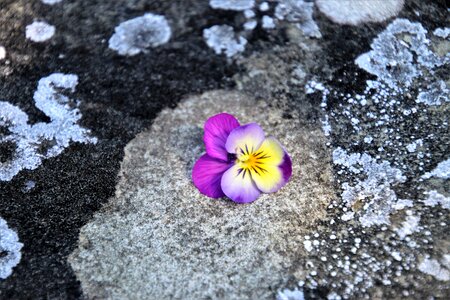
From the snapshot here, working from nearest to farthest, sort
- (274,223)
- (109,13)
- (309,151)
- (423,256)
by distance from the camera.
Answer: (423,256) → (274,223) → (309,151) → (109,13)

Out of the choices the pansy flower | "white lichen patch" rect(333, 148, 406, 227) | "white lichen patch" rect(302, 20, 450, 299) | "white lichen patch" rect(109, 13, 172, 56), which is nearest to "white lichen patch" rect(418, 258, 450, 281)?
"white lichen patch" rect(302, 20, 450, 299)

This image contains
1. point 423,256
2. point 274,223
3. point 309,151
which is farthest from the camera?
point 309,151

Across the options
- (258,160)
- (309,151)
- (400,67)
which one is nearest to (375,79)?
(400,67)

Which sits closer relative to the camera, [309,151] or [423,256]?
[423,256]

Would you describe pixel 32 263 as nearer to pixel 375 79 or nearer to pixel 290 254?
pixel 290 254

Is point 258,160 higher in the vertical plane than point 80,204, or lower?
higher

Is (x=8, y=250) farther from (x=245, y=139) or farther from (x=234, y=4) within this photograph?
(x=234, y=4)

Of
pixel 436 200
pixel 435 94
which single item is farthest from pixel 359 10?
pixel 436 200
